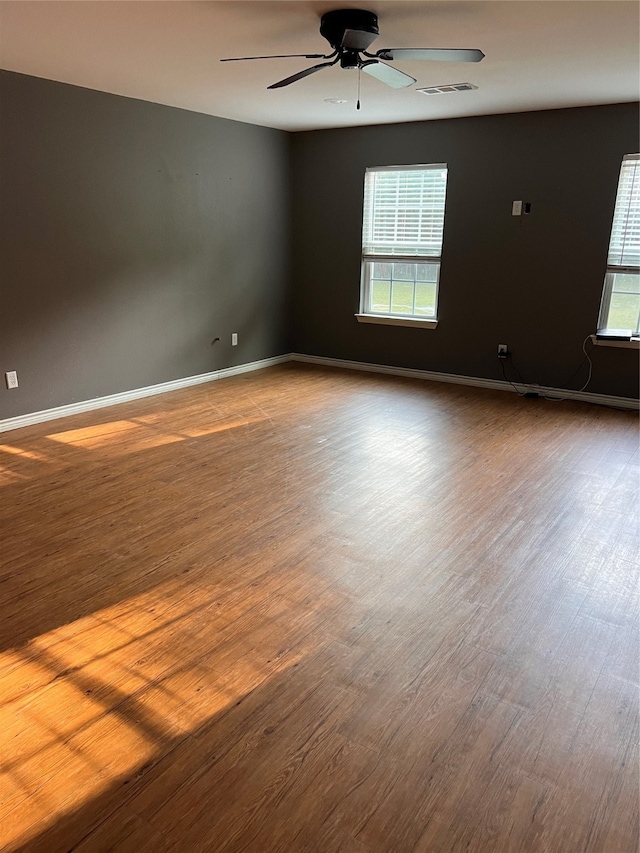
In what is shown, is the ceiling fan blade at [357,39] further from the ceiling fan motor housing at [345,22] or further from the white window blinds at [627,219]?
the white window blinds at [627,219]

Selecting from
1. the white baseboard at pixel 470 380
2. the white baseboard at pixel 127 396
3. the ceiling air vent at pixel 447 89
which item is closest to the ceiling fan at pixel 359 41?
the ceiling air vent at pixel 447 89

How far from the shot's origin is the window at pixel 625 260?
5.07 metres

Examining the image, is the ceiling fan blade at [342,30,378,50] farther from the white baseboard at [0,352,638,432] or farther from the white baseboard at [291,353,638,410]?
the white baseboard at [291,353,638,410]

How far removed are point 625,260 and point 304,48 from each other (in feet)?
10.7

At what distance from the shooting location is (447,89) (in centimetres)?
452

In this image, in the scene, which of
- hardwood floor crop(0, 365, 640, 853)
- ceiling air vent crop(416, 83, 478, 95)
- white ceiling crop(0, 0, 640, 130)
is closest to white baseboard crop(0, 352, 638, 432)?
hardwood floor crop(0, 365, 640, 853)

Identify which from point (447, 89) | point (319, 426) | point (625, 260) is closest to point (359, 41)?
point (447, 89)

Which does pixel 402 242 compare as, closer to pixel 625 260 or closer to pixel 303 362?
pixel 303 362

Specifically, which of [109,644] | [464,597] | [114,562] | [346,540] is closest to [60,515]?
[114,562]

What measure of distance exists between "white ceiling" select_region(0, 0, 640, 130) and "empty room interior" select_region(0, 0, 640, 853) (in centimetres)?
3

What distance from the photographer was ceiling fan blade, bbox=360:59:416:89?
324cm

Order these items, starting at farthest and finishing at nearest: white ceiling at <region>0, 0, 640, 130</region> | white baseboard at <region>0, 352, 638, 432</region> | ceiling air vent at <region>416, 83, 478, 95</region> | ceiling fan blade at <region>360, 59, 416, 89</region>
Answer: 1. white baseboard at <region>0, 352, 638, 432</region>
2. ceiling air vent at <region>416, 83, 478, 95</region>
3. ceiling fan blade at <region>360, 59, 416, 89</region>
4. white ceiling at <region>0, 0, 640, 130</region>

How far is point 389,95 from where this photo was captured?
187 inches

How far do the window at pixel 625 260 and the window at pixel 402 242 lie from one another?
159cm
